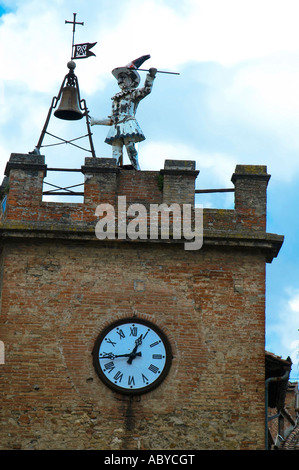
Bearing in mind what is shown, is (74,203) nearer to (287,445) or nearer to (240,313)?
(240,313)

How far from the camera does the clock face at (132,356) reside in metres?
17.2

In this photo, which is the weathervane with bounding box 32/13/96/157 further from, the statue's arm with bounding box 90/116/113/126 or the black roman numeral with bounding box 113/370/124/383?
the black roman numeral with bounding box 113/370/124/383

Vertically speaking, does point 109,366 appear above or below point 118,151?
below

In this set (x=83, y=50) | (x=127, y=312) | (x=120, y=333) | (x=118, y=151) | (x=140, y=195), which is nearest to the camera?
(x=120, y=333)

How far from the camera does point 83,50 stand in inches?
798

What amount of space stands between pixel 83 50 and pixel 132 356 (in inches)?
253

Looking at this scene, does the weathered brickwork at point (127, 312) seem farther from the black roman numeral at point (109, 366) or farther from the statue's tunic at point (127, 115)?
the statue's tunic at point (127, 115)

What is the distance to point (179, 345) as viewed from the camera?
57.3 ft

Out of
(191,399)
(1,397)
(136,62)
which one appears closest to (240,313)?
(191,399)

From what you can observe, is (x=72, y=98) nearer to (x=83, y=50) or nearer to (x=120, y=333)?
(x=83, y=50)

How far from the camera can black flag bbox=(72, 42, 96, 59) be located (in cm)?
2022

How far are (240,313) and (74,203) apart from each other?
3.44 m

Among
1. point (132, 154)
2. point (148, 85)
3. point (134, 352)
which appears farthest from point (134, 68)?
point (134, 352)

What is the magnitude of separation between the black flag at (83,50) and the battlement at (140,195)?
2.79 meters
